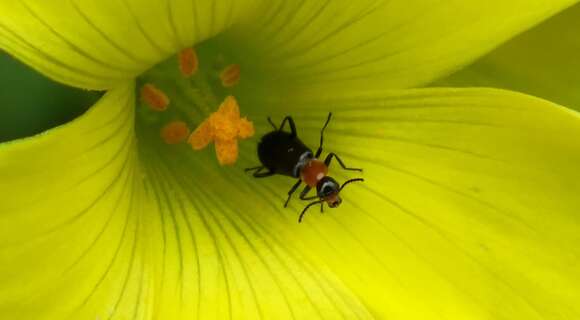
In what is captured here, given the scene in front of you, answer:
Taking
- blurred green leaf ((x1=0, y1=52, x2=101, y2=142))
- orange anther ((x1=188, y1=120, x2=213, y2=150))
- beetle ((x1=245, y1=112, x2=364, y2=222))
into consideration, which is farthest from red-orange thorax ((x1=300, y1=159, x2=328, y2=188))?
blurred green leaf ((x1=0, y1=52, x2=101, y2=142))

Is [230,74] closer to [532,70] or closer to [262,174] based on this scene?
[262,174]

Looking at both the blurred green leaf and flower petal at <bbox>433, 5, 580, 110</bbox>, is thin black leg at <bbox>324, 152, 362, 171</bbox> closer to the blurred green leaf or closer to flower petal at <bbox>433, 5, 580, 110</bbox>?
flower petal at <bbox>433, 5, 580, 110</bbox>

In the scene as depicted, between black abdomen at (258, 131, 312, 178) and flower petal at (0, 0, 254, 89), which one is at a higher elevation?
flower petal at (0, 0, 254, 89)

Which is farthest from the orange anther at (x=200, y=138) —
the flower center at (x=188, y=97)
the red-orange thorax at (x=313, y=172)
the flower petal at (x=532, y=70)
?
the flower petal at (x=532, y=70)

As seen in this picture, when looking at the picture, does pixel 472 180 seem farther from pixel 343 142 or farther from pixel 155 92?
pixel 155 92

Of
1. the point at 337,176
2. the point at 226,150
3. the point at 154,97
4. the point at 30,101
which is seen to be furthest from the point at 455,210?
the point at 30,101

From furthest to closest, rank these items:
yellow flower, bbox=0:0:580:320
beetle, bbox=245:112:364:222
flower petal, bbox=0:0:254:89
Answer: beetle, bbox=245:112:364:222
yellow flower, bbox=0:0:580:320
flower petal, bbox=0:0:254:89
